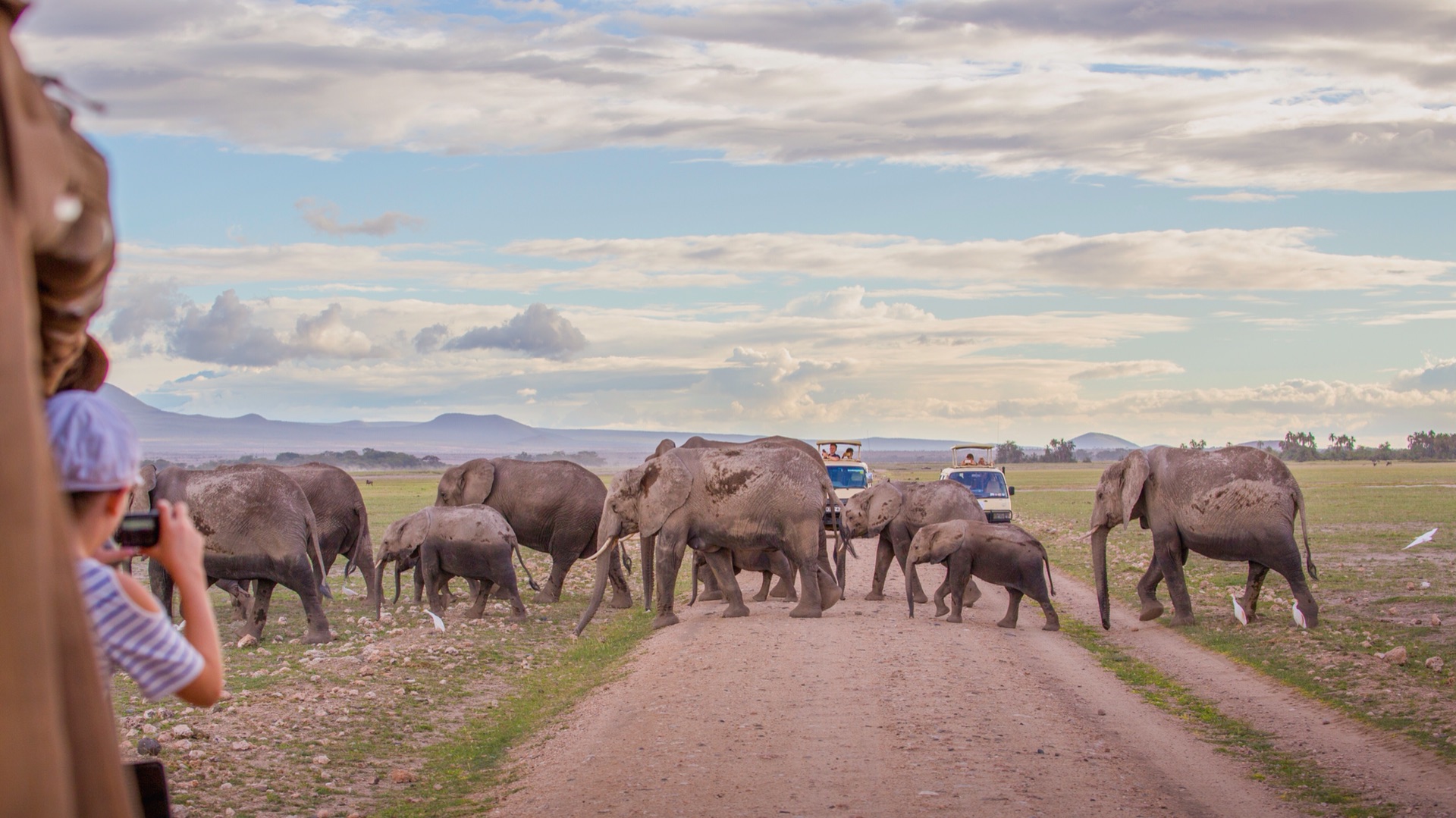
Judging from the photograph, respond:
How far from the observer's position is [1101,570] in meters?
18.4

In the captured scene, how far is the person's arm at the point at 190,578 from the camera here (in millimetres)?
3145

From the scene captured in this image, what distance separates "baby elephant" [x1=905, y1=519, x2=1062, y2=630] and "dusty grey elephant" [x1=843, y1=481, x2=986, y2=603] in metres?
3.23

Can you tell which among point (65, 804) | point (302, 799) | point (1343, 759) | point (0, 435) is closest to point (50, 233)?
point (0, 435)

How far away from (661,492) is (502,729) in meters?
7.68

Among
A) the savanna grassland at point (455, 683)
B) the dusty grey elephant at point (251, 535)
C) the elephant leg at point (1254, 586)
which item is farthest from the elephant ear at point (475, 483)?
the elephant leg at point (1254, 586)

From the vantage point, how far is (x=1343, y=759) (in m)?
9.81

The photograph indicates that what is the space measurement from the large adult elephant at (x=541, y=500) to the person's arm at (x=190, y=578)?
19242mm

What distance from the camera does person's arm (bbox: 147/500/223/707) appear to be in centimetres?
314

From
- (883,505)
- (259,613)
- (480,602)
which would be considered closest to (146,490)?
(259,613)

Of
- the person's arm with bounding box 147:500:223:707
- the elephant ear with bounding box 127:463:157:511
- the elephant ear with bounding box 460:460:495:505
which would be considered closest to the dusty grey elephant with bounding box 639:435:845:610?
the elephant ear with bounding box 460:460:495:505

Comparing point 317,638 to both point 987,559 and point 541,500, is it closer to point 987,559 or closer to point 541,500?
point 541,500

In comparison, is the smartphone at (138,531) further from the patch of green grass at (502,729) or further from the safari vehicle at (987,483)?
the safari vehicle at (987,483)

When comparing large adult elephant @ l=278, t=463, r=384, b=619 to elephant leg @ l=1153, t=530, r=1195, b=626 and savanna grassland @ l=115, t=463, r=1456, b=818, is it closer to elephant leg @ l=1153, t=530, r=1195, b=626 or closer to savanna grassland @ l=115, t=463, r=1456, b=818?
savanna grassland @ l=115, t=463, r=1456, b=818

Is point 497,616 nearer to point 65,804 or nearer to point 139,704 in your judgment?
point 139,704
